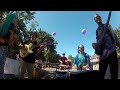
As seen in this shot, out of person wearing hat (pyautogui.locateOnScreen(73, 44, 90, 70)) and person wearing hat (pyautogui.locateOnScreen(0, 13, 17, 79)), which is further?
person wearing hat (pyautogui.locateOnScreen(73, 44, 90, 70))

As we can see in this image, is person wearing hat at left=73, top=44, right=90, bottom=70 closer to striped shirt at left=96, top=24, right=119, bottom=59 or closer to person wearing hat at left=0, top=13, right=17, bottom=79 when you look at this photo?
striped shirt at left=96, top=24, right=119, bottom=59

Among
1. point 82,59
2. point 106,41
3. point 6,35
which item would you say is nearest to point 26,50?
point 82,59

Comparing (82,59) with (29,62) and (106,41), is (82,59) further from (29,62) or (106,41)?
(106,41)

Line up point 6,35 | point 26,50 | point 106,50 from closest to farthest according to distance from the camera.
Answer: point 6,35 → point 106,50 → point 26,50

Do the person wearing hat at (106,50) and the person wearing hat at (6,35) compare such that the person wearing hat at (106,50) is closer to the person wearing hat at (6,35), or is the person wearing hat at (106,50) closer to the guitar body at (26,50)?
the person wearing hat at (6,35)

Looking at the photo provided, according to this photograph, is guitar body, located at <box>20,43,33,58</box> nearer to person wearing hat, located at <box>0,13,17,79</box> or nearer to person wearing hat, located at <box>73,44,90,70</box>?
person wearing hat, located at <box>73,44,90,70</box>

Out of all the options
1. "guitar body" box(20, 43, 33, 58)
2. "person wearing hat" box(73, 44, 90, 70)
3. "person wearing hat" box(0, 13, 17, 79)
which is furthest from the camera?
"person wearing hat" box(73, 44, 90, 70)

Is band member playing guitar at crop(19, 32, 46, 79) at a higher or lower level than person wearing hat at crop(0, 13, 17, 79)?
lower

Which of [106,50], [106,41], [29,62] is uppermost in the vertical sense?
[106,41]

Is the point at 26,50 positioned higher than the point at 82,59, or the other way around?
the point at 26,50

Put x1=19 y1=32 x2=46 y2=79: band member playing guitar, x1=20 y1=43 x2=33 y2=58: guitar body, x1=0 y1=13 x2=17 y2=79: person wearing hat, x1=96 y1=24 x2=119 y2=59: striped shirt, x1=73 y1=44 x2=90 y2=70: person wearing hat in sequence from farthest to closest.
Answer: x1=73 y1=44 x2=90 y2=70: person wearing hat < x1=20 y1=43 x2=33 y2=58: guitar body < x1=19 y1=32 x2=46 y2=79: band member playing guitar < x1=96 y1=24 x2=119 y2=59: striped shirt < x1=0 y1=13 x2=17 y2=79: person wearing hat

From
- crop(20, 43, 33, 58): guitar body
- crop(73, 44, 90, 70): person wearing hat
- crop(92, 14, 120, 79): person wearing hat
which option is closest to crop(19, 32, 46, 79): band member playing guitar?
crop(20, 43, 33, 58): guitar body
